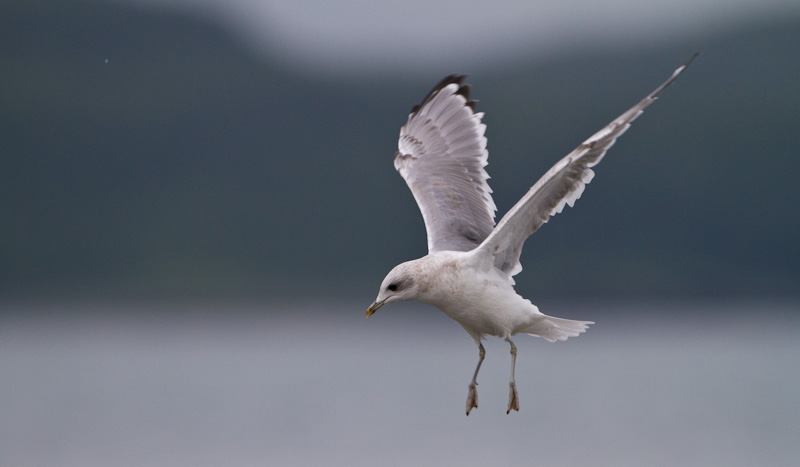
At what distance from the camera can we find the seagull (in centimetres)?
594

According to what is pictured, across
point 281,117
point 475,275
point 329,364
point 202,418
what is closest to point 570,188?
point 475,275

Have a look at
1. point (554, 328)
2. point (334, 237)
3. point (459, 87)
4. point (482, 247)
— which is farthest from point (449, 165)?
point (334, 237)

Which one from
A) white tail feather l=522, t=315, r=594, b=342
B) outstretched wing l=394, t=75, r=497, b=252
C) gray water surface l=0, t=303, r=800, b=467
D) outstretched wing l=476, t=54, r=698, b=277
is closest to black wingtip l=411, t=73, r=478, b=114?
outstretched wing l=394, t=75, r=497, b=252

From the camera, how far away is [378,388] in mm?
29406

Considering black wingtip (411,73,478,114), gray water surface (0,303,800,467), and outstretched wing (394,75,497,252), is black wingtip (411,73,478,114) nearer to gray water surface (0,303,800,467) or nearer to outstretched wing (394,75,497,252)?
outstretched wing (394,75,497,252)

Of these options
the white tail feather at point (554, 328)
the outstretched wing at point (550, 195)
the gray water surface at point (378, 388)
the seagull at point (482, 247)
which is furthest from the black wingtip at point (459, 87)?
the gray water surface at point (378, 388)

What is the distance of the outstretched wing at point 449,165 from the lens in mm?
7473

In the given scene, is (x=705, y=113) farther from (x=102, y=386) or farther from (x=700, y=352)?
(x=102, y=386)

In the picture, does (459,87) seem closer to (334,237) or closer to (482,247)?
(482,247)

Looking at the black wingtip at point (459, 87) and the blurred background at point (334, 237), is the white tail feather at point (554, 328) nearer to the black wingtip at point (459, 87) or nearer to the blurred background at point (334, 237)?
the black wingtip at point (459, 87)

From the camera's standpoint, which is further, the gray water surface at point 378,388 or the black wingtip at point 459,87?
the gray water surface at point 378,388

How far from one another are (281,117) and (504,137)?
627 inches

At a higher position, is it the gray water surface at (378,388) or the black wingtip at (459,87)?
the black wingtip at (459,87)

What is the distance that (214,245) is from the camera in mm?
51188
